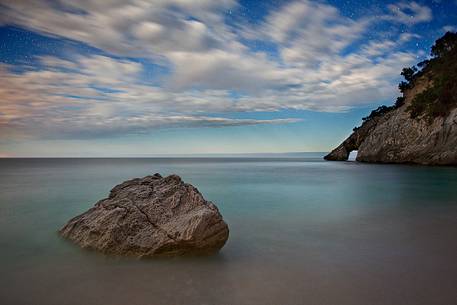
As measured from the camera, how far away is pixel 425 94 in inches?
1489

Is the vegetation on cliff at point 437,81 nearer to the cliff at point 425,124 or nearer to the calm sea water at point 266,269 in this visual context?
the cliff at point 425,124

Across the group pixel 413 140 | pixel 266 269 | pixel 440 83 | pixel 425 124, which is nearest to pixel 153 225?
pixel 266 269

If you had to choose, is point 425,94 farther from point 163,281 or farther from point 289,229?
point 163,281

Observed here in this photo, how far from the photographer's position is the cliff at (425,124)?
31.9 meters

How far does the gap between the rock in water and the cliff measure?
33.9 metres

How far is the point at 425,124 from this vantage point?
35875 millimetres

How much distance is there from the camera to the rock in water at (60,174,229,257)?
489 centimetres

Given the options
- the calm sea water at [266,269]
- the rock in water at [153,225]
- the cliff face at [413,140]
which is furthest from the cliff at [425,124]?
the rock in water at [153,225]

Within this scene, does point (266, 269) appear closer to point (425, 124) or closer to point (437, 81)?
point (425, 124)

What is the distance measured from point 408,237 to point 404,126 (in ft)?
128

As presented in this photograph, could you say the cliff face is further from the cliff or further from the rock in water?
the rock in water

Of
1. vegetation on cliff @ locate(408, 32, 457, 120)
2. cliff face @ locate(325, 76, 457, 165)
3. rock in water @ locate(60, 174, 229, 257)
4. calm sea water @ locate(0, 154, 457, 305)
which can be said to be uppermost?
vegetation on cliff @ locate(408, 32, 457, 120)

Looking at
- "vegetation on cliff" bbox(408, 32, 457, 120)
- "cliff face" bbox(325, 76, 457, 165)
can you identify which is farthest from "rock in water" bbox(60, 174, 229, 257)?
"vegetation on cliff" bbox(408, 32, 457, 120)

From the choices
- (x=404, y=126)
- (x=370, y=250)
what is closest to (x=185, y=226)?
(x=370, y=250)
